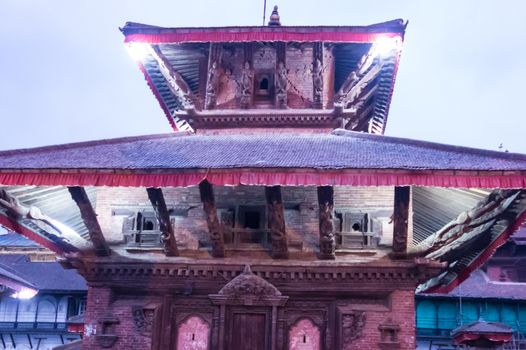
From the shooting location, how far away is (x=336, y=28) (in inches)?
534

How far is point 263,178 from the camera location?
366 inches

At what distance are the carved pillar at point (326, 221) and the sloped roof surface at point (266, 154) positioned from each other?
0.53 m

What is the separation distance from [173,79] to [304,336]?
270 inches

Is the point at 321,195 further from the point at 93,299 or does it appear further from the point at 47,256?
the point at 47,256

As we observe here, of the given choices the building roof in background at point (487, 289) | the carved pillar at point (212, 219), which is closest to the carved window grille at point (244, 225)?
the carved pillar at point (212, 219)

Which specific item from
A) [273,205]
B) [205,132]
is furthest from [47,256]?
[273,205]

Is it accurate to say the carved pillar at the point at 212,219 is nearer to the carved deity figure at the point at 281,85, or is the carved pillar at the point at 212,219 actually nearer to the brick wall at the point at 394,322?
the brick wall at the point at 394,322

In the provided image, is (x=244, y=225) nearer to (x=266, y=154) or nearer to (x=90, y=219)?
(x=266, y=154)

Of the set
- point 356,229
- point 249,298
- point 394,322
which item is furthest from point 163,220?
point 394,322

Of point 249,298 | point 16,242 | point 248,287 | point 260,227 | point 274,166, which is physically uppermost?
point 16,242

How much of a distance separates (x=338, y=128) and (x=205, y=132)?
295 centimetres

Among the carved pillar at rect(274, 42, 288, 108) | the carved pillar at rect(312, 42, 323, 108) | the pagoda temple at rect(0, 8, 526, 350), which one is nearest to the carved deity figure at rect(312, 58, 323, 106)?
the carved pillar at rect(312, 42, 323, 108)

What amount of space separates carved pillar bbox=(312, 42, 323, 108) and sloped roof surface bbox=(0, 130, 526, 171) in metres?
1.06

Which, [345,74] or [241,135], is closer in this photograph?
[241,135]
